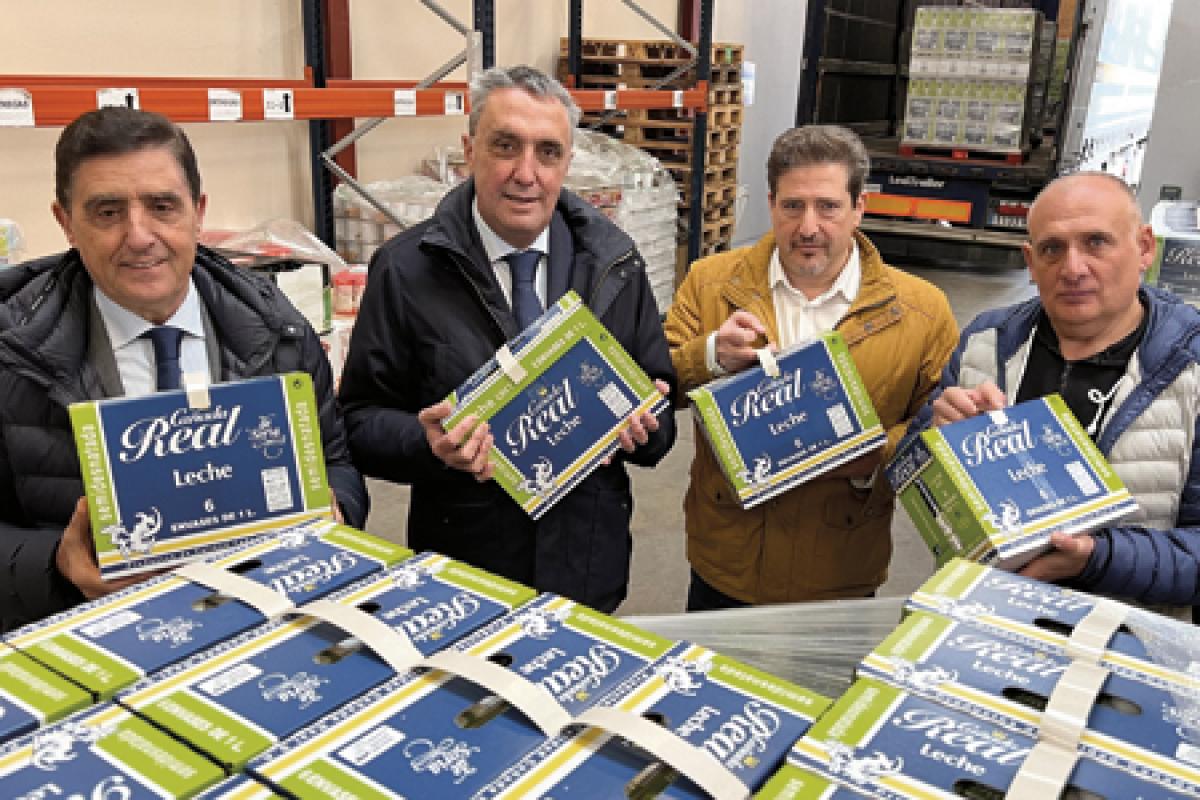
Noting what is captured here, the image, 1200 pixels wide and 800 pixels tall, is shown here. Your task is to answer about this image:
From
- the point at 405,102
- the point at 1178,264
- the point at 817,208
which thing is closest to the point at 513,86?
the point at 817,208

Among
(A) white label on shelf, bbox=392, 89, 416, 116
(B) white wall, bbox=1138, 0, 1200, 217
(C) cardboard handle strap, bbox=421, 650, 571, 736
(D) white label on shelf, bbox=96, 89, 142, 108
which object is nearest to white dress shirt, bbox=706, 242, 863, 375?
(C) cardboard handle strap, bbox=421, 650, 571, 736

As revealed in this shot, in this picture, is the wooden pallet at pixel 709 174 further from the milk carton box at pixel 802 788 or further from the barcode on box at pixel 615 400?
the milk carton box at pixel 802 788

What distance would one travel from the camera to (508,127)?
215 centimetres

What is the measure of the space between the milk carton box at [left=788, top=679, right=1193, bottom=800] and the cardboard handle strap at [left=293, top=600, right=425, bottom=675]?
0.43 meters

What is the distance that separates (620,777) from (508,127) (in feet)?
5.13

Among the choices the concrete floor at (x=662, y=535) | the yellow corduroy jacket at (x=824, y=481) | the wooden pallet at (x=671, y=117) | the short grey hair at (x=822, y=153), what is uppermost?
the short grey hair at (x=822, y=153)

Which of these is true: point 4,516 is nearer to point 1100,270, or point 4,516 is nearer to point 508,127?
point 508,127

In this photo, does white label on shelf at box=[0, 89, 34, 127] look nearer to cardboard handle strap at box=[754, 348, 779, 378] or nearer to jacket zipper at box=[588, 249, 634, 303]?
jacket zipper at box=[588, 249, 634, 303]

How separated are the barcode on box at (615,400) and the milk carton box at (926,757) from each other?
41.7 inches

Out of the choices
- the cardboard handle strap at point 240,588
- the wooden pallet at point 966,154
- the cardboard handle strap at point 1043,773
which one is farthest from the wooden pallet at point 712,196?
the cardboard handle strap at point 1043,773

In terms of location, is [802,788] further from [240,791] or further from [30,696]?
[30,696]

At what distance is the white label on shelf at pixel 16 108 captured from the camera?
281 centimetres

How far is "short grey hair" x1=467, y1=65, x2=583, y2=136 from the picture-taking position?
2162 mm

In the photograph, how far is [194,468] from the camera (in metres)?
1.52
